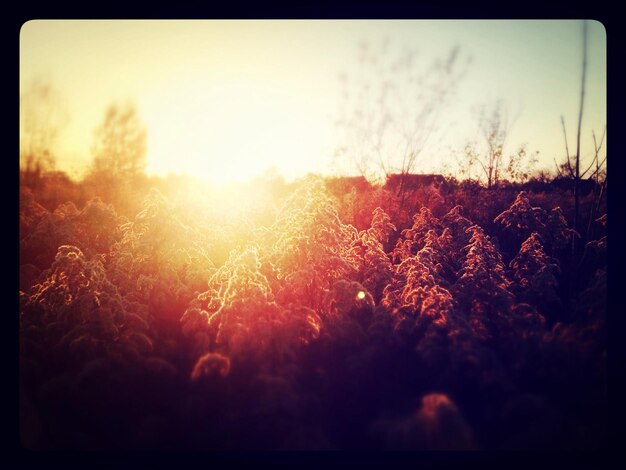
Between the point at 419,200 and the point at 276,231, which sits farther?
the point at 419,200

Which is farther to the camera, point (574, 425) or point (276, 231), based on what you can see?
point (276, 231)

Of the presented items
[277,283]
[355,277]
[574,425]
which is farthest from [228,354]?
Result: [574,425]

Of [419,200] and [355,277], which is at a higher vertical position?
[419,200]

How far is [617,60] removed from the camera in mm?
3387

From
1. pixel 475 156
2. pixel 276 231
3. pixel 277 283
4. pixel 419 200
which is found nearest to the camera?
A: pixel 277 283

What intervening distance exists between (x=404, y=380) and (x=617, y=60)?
11.9 feet
